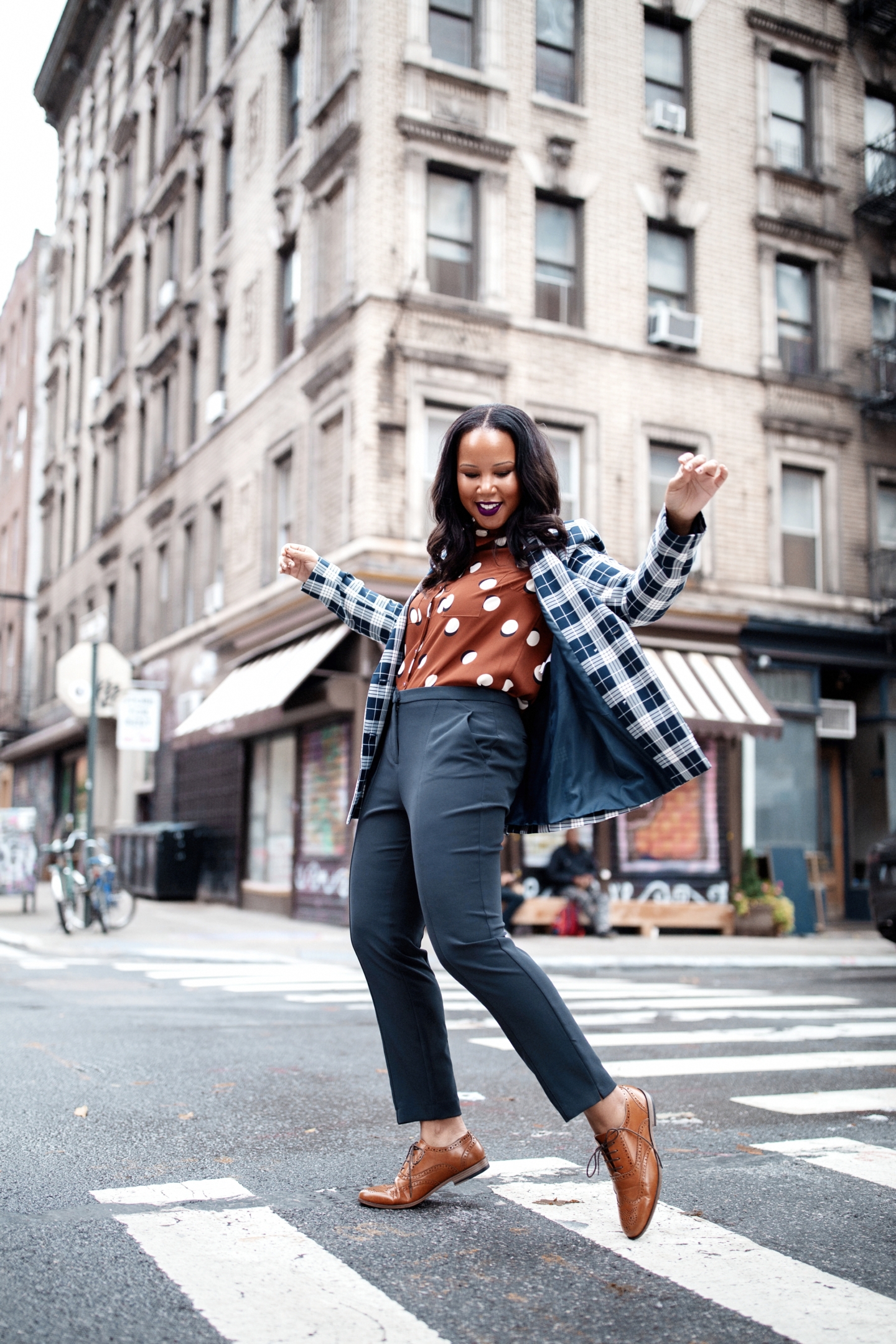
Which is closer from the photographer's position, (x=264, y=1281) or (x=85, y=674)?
(x=264, y=1281)

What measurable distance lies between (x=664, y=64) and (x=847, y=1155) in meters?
19.8

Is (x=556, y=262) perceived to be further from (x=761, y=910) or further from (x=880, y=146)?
(x=761, y=910)

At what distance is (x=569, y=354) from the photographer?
18812mm

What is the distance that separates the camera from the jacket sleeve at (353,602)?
149 inches

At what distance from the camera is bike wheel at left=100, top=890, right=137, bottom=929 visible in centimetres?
1576

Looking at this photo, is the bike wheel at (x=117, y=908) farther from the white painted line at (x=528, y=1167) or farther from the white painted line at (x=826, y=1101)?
the white painted line at (x=528, y=1167)

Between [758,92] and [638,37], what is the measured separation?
2275 millimetres

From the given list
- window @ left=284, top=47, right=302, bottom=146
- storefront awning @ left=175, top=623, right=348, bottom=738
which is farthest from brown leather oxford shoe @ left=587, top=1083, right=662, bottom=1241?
window @ left=284, top=47, right=302, bottom=146

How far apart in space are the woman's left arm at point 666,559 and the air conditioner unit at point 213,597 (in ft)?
63.6

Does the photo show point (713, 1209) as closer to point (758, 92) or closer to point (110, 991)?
point (110, 991)

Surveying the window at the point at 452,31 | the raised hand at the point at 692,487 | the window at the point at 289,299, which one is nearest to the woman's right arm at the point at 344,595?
the raised hand at the point at 692,487

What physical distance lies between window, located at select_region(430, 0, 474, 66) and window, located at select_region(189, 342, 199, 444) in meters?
8.10

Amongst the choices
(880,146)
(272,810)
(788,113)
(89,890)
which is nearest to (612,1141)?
(89,890)

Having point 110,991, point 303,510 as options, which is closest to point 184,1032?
point 110,991
